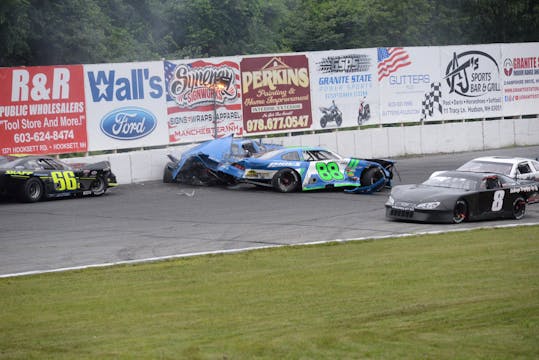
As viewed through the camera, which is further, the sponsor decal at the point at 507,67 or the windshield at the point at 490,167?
the sponsor decal at the point at 507,67

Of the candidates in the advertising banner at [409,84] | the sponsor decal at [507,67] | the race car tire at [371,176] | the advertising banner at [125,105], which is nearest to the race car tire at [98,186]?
the advertising banner at [125,105]

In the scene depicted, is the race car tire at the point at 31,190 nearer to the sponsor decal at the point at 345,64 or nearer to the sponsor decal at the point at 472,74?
the sponsor decal at the point at 345,64

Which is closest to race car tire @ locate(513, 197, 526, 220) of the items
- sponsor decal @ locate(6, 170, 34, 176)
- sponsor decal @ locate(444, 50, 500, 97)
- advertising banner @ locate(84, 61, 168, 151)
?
sponsor decal @ locate(6, 170, 34, 176)

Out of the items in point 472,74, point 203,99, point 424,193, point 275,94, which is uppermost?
point 472,74

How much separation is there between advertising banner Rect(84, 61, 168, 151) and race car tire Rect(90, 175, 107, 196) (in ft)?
9.69

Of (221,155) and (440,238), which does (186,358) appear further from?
(221,155)

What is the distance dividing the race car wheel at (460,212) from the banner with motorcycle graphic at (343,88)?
12.5 metres

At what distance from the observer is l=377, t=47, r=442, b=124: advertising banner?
32.2 metres

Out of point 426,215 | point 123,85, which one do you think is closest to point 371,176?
point 426,215

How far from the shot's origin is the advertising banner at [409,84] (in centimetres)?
3225

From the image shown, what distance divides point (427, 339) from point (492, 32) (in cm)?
4635

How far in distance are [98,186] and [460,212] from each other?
9293 mm

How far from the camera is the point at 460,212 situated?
18.0m

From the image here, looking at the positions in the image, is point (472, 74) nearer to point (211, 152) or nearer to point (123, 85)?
point (211, 152)
